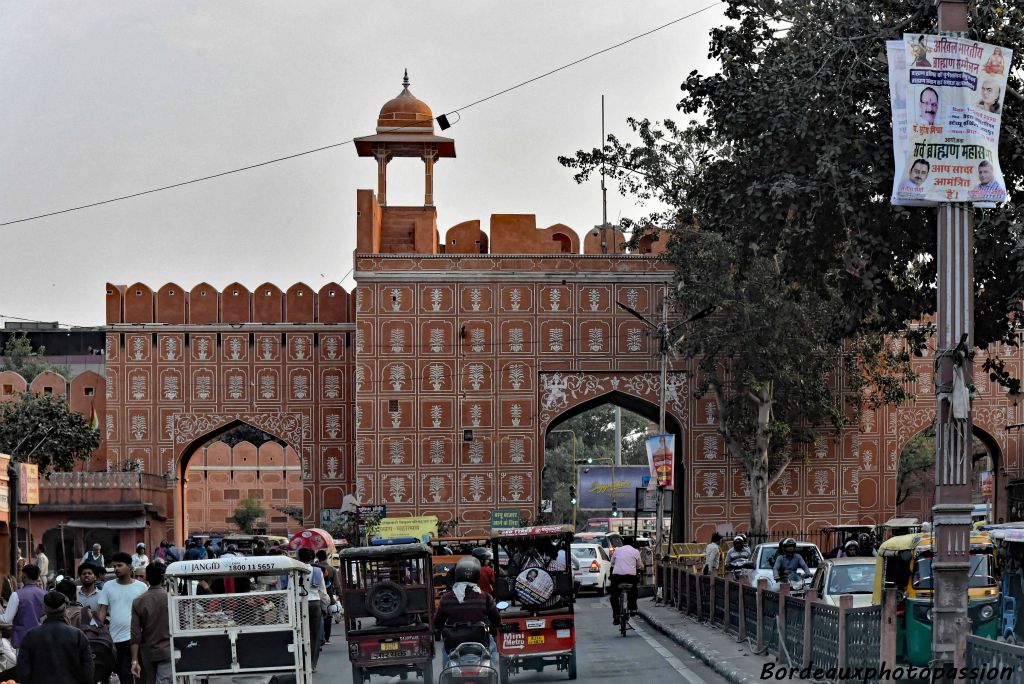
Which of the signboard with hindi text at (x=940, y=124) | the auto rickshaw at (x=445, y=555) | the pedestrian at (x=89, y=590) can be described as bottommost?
the auto rickshaw at (x=445, y=555)

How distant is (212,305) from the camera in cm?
4172

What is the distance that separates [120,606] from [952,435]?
6106 millimetres

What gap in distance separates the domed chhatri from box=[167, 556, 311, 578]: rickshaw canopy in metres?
32.5

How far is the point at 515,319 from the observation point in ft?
133

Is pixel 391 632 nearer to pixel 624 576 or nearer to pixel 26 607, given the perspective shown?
pixel 26 607

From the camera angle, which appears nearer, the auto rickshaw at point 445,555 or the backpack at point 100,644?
the backpack at point 100,644

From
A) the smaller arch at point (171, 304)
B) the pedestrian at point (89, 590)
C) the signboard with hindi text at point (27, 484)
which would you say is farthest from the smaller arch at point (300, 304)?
the pedestrian at point (89, 590)

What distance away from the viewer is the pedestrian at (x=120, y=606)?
11734 millimetres

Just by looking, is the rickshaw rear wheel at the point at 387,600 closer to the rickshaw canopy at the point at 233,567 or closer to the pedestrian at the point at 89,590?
the pedestrian at the point at 89,590

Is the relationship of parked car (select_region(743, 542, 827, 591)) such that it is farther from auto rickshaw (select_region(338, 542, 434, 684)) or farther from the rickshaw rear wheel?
the rickshaw rear wheel

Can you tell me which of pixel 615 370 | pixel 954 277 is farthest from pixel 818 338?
pixel 954 277

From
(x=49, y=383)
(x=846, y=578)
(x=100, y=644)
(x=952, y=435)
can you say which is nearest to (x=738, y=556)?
(x=846, y=578)

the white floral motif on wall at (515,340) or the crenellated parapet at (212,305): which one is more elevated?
the crenellated parapet at (212,305)

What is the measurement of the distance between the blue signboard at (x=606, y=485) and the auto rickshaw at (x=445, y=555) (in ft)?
69.7
